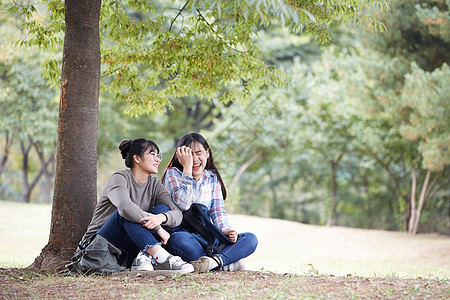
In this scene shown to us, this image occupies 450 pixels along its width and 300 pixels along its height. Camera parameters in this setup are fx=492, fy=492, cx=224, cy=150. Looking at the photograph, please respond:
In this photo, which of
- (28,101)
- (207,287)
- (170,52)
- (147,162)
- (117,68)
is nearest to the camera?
(207,287)

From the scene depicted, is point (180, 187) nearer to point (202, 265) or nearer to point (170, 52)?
point (202, 265)

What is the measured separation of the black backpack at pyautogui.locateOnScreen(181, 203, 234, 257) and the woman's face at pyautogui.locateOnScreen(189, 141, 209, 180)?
342 millimetres

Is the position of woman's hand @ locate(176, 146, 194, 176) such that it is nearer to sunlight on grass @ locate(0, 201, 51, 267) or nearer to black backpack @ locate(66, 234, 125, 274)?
black backpack @ locate(66, 234, 125, 274)

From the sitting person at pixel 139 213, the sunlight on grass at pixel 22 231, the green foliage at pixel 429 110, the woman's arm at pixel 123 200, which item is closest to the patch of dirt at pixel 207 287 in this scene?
the sitting person at pixel 139 213

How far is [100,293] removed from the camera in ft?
11.6

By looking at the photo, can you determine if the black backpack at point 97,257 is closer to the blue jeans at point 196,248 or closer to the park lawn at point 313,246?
the blue jeans at point 196,248

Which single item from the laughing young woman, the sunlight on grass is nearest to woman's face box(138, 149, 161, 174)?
the laughing young woman

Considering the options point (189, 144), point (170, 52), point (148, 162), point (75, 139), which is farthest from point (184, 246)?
point (170, 52)

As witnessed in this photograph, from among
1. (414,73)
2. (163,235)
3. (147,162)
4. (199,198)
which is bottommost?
(163,235)

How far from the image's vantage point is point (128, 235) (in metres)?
4.29

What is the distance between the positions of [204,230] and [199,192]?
0.40 meters

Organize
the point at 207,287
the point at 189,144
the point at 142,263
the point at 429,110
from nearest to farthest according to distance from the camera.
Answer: the point at 207,287 → the point at 142,263 → the point at 189,144 → the point at 429,110

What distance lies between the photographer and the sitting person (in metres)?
4.17

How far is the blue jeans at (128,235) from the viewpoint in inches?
164
